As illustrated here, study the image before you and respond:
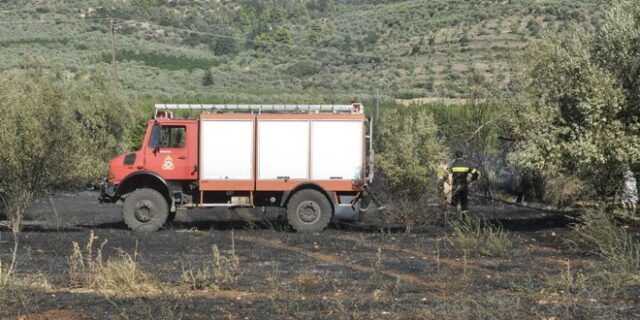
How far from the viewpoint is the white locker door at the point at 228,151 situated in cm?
1891

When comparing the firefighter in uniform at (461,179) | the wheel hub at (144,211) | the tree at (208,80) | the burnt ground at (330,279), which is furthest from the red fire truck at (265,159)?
the tree at (208,80)

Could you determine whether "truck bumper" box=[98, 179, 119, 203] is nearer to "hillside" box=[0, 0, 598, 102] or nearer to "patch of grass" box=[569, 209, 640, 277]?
"patch of grass" box=[569, 209, 640, 277]

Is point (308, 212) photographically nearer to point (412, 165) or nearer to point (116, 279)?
point (412, 165)

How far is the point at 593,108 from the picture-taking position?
16688 millimetres

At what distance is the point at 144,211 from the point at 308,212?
3.48 metres

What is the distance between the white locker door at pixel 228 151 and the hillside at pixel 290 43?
72.8ft

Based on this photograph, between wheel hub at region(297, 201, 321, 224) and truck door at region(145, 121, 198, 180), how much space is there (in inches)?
95.0

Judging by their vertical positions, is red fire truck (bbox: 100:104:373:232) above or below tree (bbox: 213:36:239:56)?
below

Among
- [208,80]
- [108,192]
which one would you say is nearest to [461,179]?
[108,192]

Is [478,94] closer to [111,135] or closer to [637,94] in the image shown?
[637,94]

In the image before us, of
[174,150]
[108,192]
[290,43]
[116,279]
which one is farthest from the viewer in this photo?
[290,43]

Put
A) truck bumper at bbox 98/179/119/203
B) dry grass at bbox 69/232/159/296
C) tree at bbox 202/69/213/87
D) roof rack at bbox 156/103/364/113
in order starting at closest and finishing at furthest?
dry grass at bbox 69/232/159/296 → truck bumper at bbox 98/179/119/203 → roof rack at bbox 156/103/364/113 → tree at bbox 202/69/213/87

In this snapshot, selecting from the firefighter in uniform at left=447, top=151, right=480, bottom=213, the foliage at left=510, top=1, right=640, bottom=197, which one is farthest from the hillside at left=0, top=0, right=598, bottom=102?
the foliage at left=510, top=1, right=640, bottom=197

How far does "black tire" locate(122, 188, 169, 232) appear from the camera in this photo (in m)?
18.7
